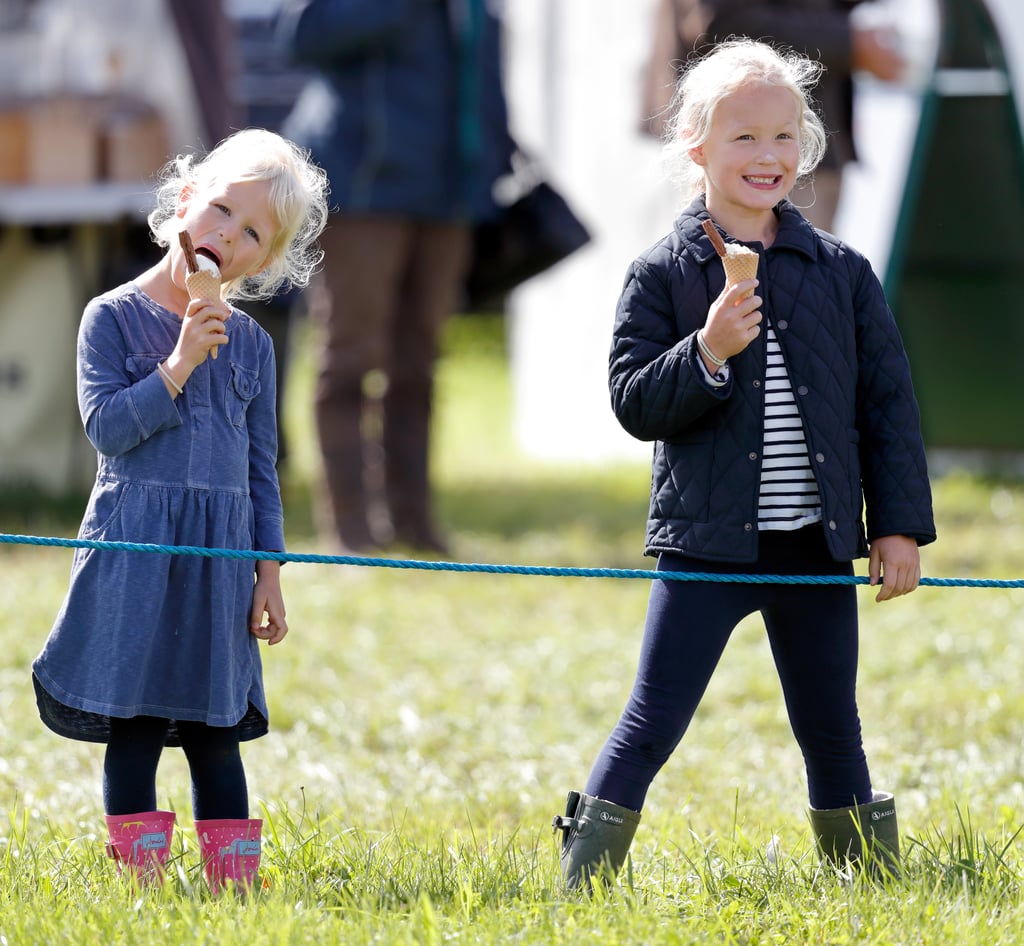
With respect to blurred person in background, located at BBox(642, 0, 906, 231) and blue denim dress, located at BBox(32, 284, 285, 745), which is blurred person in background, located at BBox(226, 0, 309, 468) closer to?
blurred person in background, located at BBox(642, 0, 906, 231)

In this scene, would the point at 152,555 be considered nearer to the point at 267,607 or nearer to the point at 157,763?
the point at 267,607

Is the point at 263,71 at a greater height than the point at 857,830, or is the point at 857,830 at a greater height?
the point at 263,71

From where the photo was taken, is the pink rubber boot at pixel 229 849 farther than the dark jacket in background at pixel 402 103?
No

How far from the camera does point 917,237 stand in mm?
7312

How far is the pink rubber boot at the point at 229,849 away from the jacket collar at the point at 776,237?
3.73ft

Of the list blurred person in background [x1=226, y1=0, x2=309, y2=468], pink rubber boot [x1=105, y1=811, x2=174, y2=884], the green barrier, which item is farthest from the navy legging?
blurred person in background [x1=226, y1=0, x2=309, y2=468]

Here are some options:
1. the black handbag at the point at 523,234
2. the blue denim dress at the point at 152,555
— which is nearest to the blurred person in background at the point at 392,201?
the black handbag at the point at 523,234

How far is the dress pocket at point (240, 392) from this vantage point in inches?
102

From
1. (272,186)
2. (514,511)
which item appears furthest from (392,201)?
(272,186)

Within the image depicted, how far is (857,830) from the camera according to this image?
8.57 ft

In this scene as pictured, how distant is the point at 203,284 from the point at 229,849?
2.88ft

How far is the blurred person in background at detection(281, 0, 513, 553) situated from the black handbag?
7.9 inches

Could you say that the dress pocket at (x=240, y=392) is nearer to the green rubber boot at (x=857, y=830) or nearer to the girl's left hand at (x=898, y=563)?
the girl's left hand at (x=898, y=563)

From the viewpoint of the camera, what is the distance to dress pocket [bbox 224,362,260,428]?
2600mm
